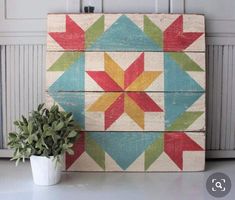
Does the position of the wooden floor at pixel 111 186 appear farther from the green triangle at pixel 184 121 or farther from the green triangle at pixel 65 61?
the green triangle at pixel 65 61

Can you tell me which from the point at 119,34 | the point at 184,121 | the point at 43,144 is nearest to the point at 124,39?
the point at 119,34

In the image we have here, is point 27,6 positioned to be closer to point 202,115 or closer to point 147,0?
point 147,0

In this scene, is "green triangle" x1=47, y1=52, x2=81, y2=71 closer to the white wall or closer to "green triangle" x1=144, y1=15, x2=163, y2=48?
the white wall

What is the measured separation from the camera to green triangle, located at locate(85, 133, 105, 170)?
60.1 inches

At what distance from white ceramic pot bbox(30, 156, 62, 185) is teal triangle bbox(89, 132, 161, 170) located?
0.23 metres

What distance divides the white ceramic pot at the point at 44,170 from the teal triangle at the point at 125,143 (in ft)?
0.75

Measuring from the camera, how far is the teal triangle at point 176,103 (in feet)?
5.01

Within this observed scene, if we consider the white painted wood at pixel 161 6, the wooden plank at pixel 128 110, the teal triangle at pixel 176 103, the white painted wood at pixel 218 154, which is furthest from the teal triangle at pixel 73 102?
the white painted wood at pixel 218 154

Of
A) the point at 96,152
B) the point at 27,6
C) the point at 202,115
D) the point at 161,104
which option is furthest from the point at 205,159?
the point at 27,6

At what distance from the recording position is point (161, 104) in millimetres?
1525

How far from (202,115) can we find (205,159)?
0.24 metres

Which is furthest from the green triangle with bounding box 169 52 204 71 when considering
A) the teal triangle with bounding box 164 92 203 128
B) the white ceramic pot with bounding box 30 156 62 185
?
the white ceramic pot with bounding box 30 156 62 185

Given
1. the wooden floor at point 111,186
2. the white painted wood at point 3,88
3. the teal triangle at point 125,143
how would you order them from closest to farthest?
the wooden floor at point 111,186, the teal triangle at point 125,143, the white painted wood at point 3,88

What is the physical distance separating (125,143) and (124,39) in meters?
0.43
